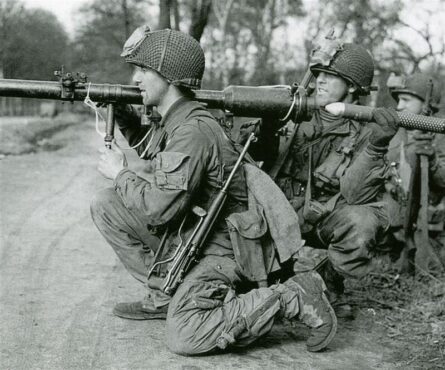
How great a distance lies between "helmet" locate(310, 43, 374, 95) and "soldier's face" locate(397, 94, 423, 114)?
1.76 m

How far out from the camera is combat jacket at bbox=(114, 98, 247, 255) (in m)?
3.87

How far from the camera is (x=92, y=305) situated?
471 cm

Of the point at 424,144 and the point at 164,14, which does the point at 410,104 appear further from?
the point at 164,14

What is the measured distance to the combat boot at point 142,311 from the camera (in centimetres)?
449

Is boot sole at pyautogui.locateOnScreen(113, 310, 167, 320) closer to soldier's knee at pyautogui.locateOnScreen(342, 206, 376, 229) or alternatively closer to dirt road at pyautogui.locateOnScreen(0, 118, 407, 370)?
dirt road at pyautogui.locateOnScreen(0, 118, 407, 370)

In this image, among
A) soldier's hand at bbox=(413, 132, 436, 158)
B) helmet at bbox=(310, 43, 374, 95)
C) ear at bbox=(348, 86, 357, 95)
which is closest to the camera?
helmet at bbox=(310, 43, 374, 95)

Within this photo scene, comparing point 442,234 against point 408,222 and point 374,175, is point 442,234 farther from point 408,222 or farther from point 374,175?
point 374,175

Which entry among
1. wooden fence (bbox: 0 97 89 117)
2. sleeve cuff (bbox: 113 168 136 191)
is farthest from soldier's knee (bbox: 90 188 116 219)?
wooden fence (bbox: 0 97 89 117)

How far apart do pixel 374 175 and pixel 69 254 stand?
309 centimetres

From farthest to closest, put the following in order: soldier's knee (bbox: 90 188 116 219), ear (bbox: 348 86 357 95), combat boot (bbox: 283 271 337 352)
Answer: ear (bbox: 348 86 357 95)
soldier's knee (bbox: 90 188 116 219)
combat boot (bbox: 283 271 337 352)

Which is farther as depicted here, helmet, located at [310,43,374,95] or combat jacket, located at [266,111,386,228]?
helmet, located at [310,43,374,95]

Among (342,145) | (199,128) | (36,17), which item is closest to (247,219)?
(199,128)

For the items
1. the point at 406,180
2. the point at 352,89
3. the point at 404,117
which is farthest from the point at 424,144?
the point at 404,117

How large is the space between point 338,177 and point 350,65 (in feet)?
3.10
